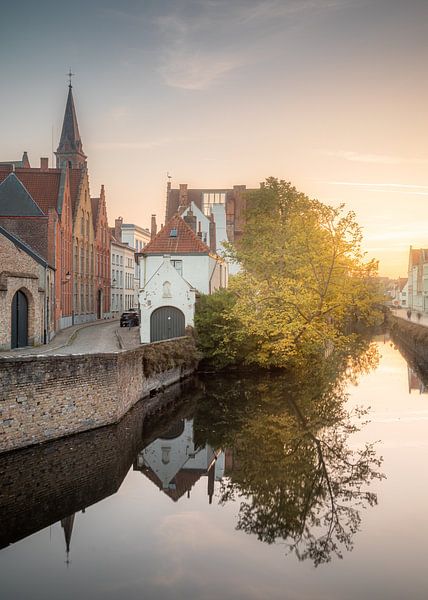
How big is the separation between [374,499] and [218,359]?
2081 centimetres

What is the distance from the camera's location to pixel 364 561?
11008mm

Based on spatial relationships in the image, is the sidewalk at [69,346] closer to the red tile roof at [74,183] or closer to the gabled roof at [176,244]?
the gabled roof at [176,244]

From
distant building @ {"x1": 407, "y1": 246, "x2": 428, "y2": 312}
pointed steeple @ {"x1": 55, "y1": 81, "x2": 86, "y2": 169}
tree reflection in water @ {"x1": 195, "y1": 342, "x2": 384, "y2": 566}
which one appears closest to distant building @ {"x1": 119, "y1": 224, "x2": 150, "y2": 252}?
pointed steeple @ {"x1": 55, "y1": 81, "x2": 86, "y2": 169}

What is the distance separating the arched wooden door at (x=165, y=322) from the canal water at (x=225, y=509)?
12.0m

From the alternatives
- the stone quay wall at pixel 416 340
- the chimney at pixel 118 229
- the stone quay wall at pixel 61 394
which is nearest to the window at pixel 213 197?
the chimney at pixel 118 229

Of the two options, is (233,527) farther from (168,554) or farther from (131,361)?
(131,361)

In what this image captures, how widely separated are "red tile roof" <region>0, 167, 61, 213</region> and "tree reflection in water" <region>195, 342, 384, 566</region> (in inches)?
639

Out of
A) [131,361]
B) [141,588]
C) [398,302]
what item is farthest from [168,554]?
[398,302]

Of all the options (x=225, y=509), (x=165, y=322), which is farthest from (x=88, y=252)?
(x=225, y=509)

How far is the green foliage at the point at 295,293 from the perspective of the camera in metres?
31.3

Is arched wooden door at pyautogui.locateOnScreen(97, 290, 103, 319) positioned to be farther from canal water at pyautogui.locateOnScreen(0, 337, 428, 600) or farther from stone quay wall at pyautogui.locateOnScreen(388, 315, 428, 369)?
canal water at pyautogui.locateOnScreen(0, 337, 428, 600)

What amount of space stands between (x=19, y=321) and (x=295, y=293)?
1304 cm

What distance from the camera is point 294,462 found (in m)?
16.9

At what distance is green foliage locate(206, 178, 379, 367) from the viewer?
103ft
